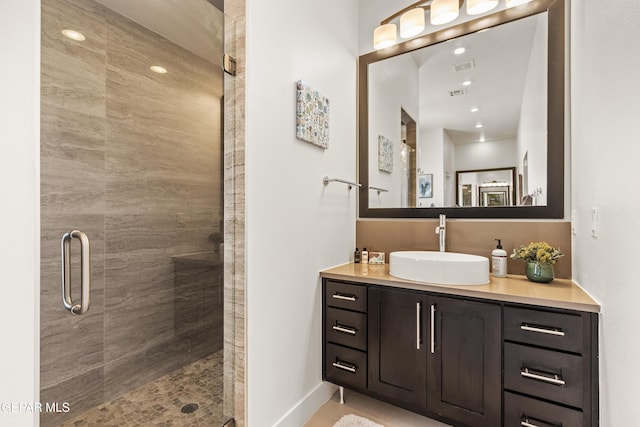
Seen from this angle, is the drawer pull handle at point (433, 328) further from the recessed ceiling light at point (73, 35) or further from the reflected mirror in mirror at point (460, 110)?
the recessed ceiling light at point (73, 35)

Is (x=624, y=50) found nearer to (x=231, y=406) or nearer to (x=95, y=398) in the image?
(x=231, y=406)

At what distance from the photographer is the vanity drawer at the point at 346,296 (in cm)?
176

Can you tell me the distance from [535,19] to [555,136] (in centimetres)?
72

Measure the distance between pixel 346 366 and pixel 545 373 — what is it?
991mm

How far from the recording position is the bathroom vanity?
1236 mm

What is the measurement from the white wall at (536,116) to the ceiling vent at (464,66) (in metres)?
0.32

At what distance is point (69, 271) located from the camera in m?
1.11

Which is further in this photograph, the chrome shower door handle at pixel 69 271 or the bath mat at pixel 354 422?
the bath mat at pixel 354 422

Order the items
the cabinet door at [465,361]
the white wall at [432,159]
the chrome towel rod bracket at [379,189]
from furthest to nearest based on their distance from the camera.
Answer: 1. the chrome towel rod bracket at [379,189]
2. the white wall at [432,159]
3. the cabinet door at [465,361]

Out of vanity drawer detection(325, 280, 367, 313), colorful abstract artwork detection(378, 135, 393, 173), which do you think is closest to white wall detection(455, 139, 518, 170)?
colorful abstract artwork detection(378, 135, 393, 173)

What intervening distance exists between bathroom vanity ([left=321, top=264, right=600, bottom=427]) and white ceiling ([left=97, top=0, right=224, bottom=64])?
141 centimetres

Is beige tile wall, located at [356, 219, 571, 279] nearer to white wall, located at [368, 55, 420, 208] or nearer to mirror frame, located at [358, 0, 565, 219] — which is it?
mirror frame, located at [358, 0, 565, 219]

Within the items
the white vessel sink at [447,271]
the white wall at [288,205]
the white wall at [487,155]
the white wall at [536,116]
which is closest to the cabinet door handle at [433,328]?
the white vessel sink at [447,271]
